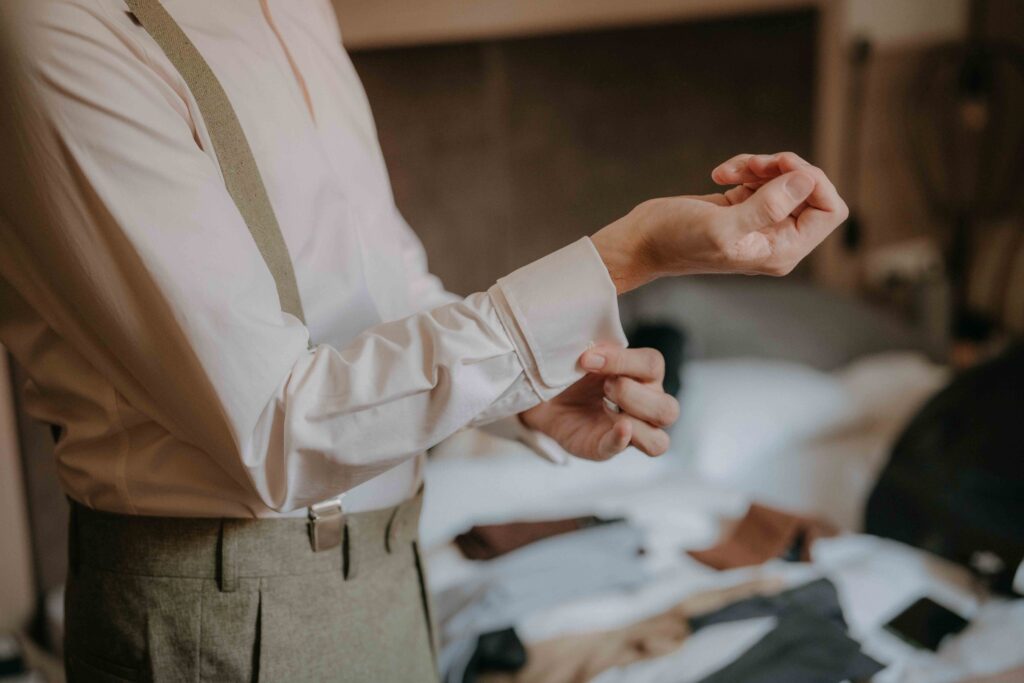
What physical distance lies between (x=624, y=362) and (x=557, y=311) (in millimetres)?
85

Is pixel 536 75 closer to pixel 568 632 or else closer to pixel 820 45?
pixel 820 45

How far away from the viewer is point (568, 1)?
222cm

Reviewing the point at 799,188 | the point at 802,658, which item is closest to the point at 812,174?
the point at 799,188

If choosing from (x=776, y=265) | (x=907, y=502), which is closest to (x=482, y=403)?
(x=776, y=265)

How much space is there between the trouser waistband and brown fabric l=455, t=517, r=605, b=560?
1.89ft

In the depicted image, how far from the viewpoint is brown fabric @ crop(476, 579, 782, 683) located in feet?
3.64

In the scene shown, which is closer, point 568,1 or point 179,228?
point 179,228

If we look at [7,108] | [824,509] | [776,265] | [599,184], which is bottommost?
[824,509]

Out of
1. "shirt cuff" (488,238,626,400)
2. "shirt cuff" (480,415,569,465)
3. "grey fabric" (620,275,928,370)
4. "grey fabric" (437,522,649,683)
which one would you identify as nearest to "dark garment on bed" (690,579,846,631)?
"grey fabric" (437,522,649,683)

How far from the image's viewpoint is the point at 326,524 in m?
0.77

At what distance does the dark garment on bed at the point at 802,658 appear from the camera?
1.00 m

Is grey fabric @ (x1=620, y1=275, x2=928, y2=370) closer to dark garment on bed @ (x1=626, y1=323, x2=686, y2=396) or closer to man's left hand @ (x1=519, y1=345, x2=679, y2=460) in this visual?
dark garment on bed @ (x1=626, y1=323, x2=686, y2=396)

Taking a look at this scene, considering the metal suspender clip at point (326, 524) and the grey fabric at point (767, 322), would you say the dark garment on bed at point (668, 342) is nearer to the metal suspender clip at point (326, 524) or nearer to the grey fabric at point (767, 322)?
the grey fabric at point (767, 322)

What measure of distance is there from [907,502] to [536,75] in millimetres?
1304
